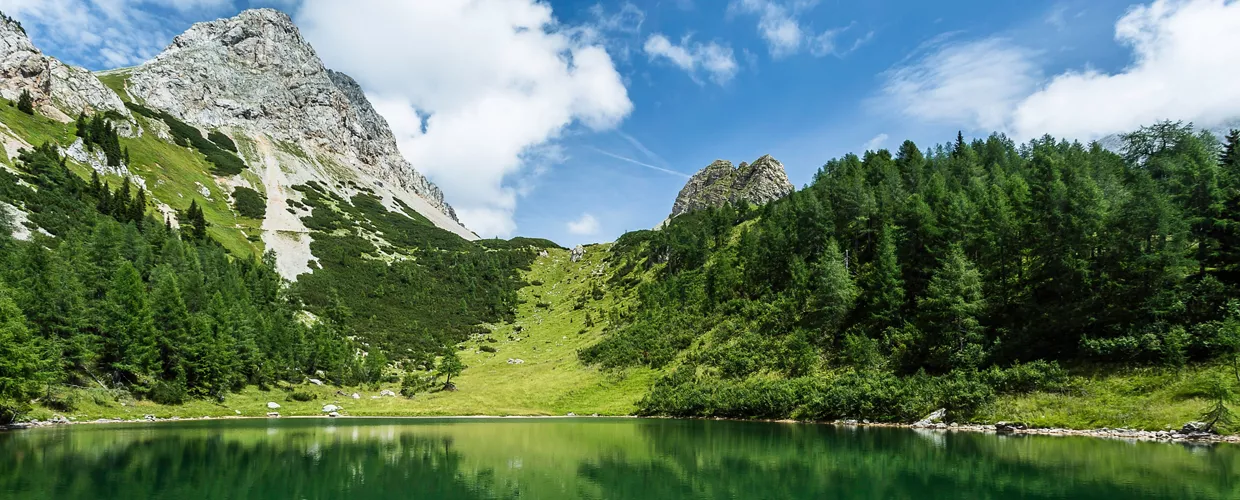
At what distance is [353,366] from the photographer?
91.6 meters

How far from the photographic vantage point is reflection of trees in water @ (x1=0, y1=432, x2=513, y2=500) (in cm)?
2223

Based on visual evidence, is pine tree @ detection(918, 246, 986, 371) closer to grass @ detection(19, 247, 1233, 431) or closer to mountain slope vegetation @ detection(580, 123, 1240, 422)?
mountain slope vegetation @ detection(580, 123, 1240, 422)

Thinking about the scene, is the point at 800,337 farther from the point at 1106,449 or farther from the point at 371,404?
the point at 371,404

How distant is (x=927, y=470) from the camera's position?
89.0 ft

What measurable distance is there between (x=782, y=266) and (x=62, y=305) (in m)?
91.1

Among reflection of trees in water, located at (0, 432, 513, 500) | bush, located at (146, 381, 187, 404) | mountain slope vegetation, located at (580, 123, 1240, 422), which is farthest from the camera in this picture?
bush, located at (146, 381, 187, 404)

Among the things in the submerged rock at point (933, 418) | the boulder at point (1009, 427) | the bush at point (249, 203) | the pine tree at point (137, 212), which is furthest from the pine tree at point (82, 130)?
the boulder at point (1009, 427)

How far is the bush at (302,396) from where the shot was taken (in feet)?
260

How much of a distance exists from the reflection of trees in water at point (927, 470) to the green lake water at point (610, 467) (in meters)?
0.08

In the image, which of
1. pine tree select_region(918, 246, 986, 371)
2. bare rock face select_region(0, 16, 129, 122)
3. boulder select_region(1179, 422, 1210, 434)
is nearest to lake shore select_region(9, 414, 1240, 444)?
boulder select_region(1179, 422, 1210, 434)

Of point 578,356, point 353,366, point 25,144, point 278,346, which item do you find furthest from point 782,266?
point 25,144

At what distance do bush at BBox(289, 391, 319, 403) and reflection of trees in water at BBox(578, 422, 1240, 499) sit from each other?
200ft

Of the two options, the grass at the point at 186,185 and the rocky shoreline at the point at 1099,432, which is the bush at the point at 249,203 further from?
the rocky shoreline at the point at 1099,432

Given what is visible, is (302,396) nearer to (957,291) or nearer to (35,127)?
(957,291)
